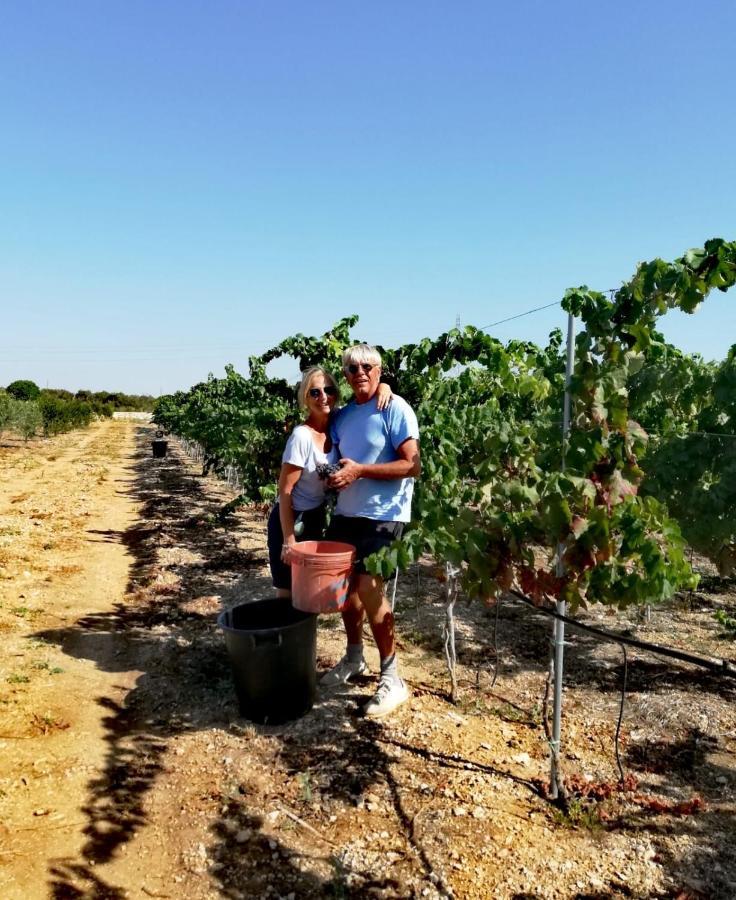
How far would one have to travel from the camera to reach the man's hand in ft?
10.7

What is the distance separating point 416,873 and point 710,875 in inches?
47.8

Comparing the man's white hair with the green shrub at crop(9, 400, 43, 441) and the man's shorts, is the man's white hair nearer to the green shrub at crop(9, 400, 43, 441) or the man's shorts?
the man's shorts

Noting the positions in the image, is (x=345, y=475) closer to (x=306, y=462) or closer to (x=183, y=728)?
(x=306, y=462)

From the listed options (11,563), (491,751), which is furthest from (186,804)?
(11,563)

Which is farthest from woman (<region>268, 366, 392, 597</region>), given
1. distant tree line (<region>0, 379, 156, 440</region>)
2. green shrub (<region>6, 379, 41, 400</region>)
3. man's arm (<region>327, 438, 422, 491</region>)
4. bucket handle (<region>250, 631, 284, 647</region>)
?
green shrub (<region>6, 379, 41, 400</region>)

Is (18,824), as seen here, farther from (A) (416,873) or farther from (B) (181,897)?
(A) (416,873)

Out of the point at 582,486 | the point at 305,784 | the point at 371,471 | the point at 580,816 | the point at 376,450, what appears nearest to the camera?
the point at 582,486

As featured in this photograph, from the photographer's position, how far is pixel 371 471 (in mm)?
3334

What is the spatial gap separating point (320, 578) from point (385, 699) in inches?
41.2

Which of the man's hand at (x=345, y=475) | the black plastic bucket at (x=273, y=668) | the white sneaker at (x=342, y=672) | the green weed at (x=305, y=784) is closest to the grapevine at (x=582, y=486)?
the man's hand at (x=345, y=475)

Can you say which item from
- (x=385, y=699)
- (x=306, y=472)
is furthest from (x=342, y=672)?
(x=306, y=472)

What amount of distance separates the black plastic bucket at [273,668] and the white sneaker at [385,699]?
0.38m

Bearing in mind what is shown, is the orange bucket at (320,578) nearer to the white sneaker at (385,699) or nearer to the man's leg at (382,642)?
the man's leg at (382,642)

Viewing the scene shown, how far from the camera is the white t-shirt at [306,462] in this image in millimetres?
3557
